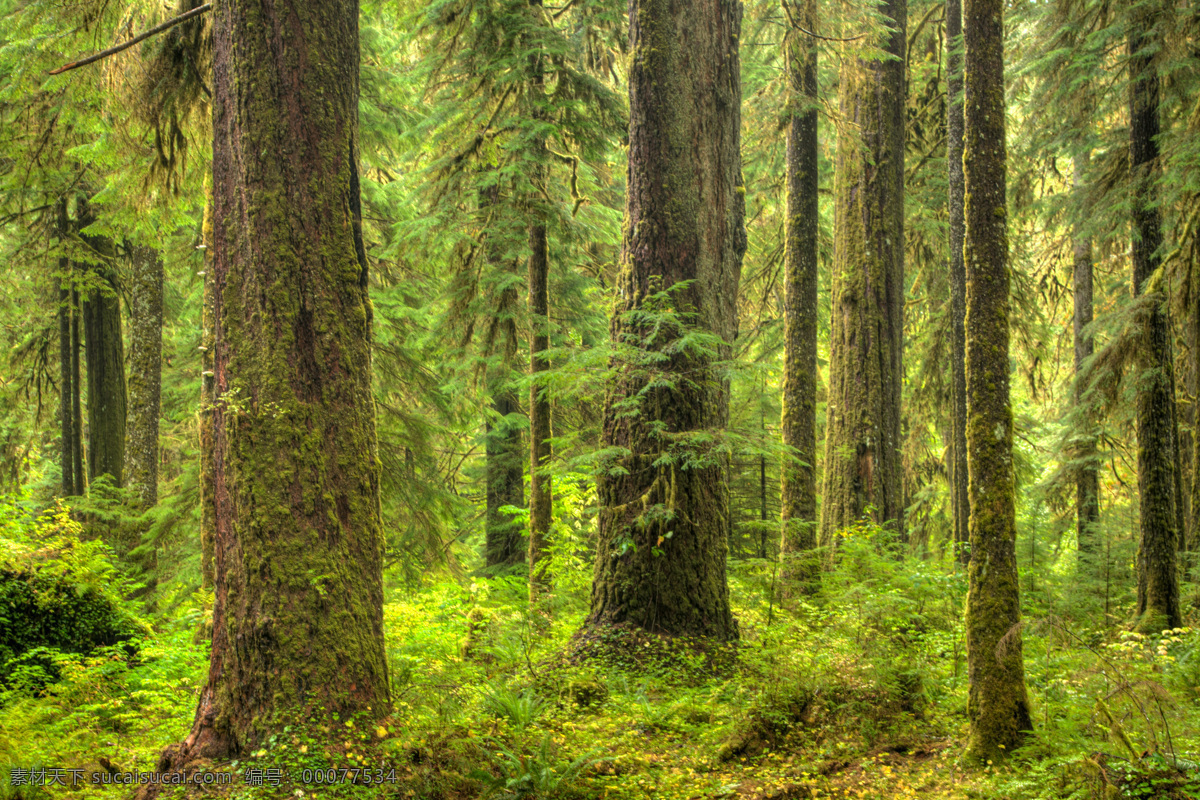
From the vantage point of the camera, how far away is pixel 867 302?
433 inches

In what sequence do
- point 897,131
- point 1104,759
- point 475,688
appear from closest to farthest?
point 1104,759, point 475,688, point 897,131

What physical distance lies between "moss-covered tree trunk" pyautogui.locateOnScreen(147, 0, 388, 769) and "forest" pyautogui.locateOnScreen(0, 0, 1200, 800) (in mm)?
27

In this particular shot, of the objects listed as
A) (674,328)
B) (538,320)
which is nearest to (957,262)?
(538,320)

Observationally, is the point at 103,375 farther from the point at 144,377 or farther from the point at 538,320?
the point at 538,320

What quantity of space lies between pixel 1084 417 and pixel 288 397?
10.7m

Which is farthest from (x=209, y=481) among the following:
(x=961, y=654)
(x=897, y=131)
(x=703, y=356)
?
(x=897, y=131)

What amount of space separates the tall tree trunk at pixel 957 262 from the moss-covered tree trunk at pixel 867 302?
0.78 m

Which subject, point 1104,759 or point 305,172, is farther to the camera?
point 305,172

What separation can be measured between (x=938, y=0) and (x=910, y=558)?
33.9 ft

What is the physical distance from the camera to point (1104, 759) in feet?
13.9

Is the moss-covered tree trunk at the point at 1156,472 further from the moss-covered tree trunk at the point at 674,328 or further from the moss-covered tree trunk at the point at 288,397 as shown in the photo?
the moss-covered tree trunk at the point at 288,397

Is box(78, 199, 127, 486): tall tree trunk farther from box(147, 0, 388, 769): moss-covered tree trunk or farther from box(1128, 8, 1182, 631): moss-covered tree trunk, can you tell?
box(1128, 8, 1182, 631): moss-covered tree trunk

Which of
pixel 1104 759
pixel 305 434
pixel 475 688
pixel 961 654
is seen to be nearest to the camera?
pixel 1104 759

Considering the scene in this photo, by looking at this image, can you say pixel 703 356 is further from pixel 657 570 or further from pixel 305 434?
pixel 305 434
